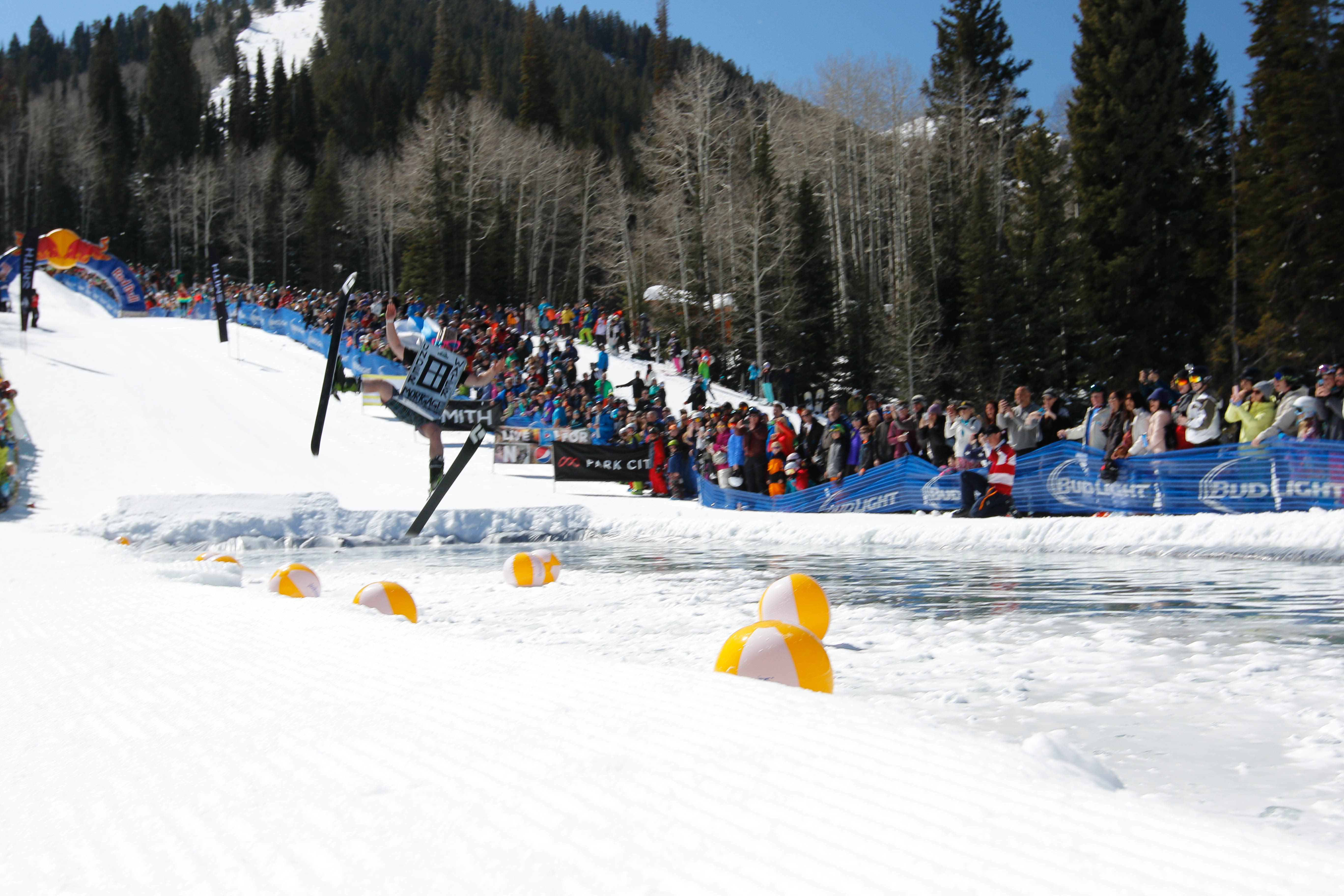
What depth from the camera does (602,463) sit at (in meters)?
19.5

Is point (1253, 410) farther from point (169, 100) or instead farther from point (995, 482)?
point (169, 100)

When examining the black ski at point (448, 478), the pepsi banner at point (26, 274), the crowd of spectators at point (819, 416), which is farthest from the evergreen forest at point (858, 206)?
the black ski at point (448, 478)

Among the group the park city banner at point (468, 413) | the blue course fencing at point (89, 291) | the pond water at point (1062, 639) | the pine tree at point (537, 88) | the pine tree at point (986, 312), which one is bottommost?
the pond water at point (1062, 639)

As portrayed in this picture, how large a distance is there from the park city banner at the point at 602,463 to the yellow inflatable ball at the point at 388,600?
12272 mm

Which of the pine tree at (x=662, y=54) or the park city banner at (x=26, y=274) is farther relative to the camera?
the pine tree at (x=662, y=54)

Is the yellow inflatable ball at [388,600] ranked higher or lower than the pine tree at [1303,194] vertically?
lower

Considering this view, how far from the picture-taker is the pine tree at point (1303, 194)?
2261cm

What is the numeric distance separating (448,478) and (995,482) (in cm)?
697

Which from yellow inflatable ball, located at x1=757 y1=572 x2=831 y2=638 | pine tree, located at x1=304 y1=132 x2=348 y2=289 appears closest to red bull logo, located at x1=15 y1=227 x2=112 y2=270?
pine tree, located at x1=304 y1=132 x2=348 y2=289

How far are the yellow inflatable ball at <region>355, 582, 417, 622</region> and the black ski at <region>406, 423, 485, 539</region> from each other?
12.7 feet

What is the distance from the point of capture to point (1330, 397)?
9.42 meters

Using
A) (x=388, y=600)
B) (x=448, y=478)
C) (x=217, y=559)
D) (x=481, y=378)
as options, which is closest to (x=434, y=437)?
(x=448, y=478)

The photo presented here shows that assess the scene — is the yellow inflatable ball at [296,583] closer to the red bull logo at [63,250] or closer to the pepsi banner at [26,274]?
the pepsi banner at [26,274]

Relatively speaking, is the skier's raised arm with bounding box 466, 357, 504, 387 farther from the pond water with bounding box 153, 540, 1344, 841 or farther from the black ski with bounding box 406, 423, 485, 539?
the pond water with bounding box 153, 540, 1344, 841
